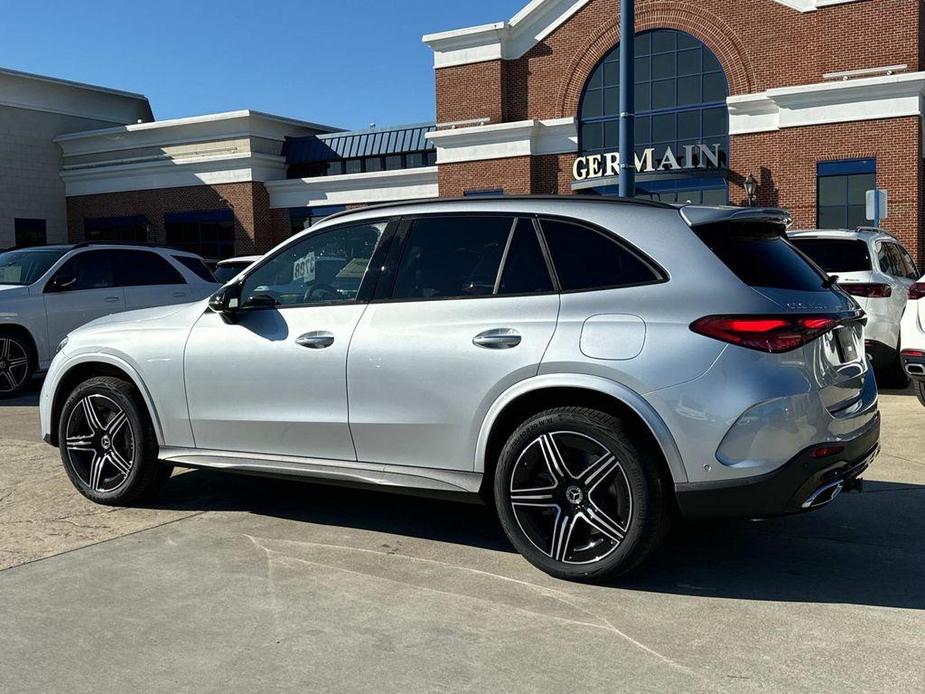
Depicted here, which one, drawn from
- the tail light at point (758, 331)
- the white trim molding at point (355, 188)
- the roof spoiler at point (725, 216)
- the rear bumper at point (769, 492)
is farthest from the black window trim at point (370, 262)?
the white trim molding at point (355, 188)

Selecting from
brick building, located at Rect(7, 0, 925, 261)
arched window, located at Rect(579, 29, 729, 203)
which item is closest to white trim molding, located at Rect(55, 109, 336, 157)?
brick building, located at Rect(7, 0, 925, 261)

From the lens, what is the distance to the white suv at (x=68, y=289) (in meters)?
11.2

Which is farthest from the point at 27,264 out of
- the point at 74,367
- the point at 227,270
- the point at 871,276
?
the point at 871,276

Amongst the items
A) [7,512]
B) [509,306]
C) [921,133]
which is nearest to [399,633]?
[509,306]

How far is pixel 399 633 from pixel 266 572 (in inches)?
41.3

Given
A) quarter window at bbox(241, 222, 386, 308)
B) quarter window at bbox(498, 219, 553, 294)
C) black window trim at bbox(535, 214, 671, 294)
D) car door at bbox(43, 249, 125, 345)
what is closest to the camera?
black window trim at bbox(535, 214, 671, 294)

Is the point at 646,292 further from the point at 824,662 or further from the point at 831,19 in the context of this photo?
the point at 831,19

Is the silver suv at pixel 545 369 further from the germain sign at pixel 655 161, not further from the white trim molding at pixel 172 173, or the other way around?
the white trim molding at pixel 172 173

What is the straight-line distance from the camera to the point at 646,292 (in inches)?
165

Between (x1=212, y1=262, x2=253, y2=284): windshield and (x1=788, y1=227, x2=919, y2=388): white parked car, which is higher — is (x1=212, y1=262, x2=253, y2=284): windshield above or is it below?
above

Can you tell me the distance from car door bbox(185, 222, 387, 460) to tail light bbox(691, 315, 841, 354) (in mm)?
1866

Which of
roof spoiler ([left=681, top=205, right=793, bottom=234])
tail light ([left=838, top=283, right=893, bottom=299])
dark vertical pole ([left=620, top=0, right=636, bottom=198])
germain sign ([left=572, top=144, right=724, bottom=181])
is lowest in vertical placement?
tail light ([left=838, top=283, right=893, bottom=299])

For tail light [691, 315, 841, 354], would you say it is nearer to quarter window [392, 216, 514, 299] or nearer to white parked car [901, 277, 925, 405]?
quarter window [392, 216, 514, 299]

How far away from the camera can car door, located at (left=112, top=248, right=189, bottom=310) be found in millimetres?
11945
